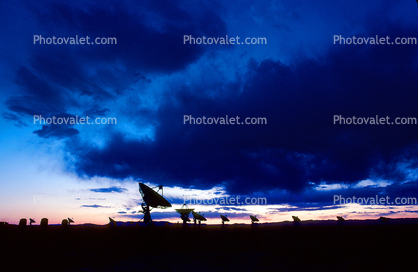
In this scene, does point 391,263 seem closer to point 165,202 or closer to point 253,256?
point 253,256

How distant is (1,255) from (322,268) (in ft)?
116

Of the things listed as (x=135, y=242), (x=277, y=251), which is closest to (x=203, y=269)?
(x=277, y=251)

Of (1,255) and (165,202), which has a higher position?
(165,202)

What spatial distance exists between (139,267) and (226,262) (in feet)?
30.5

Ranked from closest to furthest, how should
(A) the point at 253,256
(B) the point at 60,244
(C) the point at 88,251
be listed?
1. (A) the point at 253,256
2. (C) the point at 88,251
3. (B) the point at 60,244

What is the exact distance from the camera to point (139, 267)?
72.4 ft

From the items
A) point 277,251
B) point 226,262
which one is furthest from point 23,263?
point 277,251

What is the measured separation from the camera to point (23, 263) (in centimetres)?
2291

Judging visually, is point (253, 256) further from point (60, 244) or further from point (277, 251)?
point (60, 244)

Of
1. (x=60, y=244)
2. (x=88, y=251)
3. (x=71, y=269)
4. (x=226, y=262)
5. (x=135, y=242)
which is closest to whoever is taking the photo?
(x=71, y=269)

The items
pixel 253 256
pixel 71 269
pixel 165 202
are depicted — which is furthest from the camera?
pixel 165 202

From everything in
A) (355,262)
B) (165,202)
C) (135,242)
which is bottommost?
(135,242)

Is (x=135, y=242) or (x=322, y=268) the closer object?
(x=322, y=268)

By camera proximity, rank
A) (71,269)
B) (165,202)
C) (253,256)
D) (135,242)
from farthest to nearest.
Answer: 1. (165,202)
2. (135,242)
3. (253,256)
4. (71,269)
